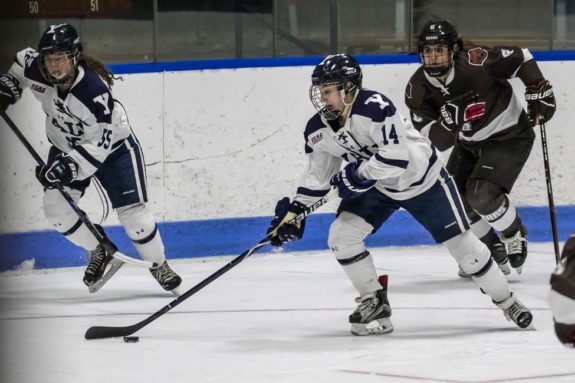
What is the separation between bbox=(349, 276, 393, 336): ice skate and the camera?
13.3 ft

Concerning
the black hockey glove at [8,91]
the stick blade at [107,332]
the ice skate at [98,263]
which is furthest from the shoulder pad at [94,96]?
the stick blade at [107,332]

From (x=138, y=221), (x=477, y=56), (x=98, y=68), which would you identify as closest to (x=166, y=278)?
(x=138, y=221)

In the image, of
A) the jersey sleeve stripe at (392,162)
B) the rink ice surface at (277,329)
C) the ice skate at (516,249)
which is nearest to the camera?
the rink ice surface at (277,329)

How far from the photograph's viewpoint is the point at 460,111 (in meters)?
5.13

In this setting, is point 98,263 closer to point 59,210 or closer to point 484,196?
point 59,210

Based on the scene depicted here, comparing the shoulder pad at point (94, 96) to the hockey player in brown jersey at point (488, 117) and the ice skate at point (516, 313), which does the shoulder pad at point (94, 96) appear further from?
the ice skate at point (516, 313)

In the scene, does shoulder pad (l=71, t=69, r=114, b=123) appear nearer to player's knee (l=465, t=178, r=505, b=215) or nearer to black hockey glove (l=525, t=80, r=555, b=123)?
player's knee (l=465, t=178, r=505, b=215)

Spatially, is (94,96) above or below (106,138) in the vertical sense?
above

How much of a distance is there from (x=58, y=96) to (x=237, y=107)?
4.11 feet

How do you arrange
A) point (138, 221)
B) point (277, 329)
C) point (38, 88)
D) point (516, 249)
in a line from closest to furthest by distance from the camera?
point (277, 329), point (38, 88), point (138, 221), point (516, 249)

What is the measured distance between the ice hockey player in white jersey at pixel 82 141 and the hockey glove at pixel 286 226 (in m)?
1.03

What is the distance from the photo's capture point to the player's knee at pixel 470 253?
13.2 feet

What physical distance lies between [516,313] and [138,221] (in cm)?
165

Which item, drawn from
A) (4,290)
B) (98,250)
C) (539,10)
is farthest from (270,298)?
(539,10)
